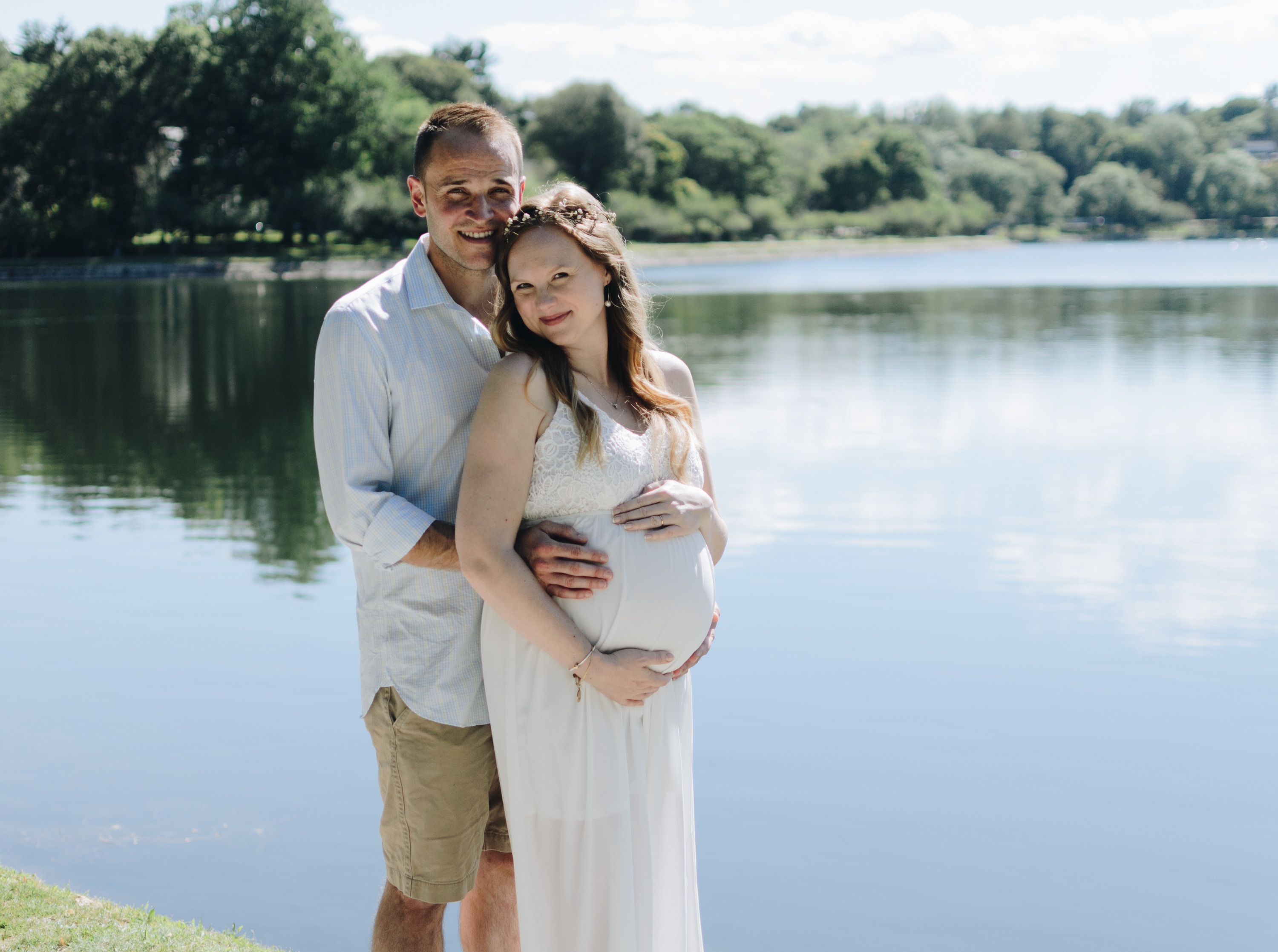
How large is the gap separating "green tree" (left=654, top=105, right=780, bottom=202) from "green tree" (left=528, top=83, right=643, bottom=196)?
42.7 ft

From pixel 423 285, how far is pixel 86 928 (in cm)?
226

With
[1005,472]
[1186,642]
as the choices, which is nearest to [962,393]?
[1005,472]

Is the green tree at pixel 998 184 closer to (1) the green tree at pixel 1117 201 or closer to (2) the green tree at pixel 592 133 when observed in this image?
(1) the green tree at pixel 1117 201

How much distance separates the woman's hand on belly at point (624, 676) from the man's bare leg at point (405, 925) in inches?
30.4

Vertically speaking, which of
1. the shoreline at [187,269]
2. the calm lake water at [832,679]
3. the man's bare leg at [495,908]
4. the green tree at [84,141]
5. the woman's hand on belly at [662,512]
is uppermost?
the green tree at [84,141]

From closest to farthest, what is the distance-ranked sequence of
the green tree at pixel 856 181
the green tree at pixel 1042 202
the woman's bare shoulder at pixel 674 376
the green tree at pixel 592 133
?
the woman's bare shoulder at pixel 674 376 → the green tree at pixel 592 133 → the green tree at pixel 856 181 → the green tree at pixel 1042 202

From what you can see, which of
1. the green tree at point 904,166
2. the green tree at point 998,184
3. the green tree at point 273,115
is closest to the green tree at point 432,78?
the green tree at point 273,115

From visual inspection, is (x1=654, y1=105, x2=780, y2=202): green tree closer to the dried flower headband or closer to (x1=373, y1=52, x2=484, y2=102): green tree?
(x1=373, y1=52, x2=484, y2=102): green tree

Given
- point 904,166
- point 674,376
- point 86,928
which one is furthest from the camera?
point 904,166

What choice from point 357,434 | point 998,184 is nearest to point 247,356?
point 357,434

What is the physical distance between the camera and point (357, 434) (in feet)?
9.89

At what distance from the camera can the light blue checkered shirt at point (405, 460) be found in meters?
3.02

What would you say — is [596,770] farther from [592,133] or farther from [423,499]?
[592,133]

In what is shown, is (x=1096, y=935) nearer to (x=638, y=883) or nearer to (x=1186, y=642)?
(x=638, y=883)
